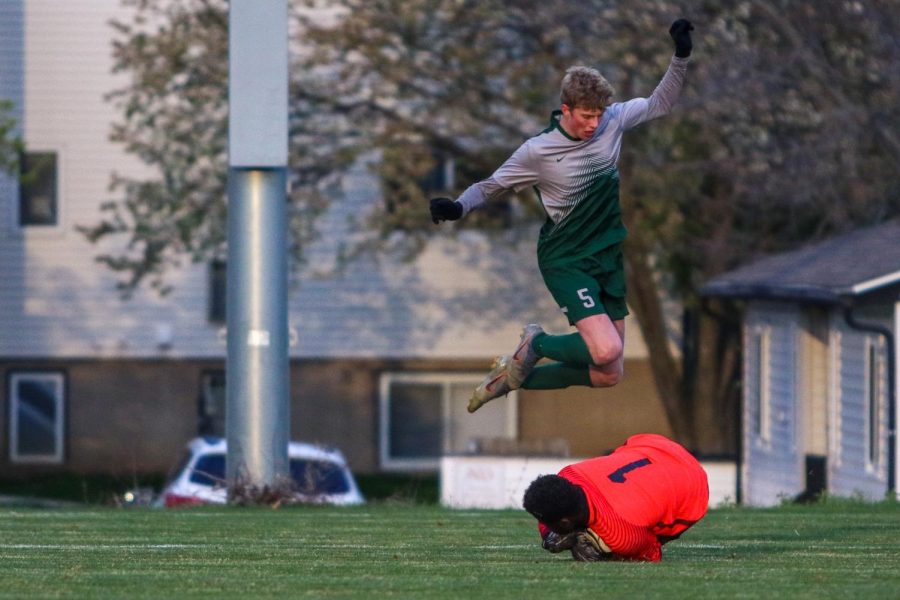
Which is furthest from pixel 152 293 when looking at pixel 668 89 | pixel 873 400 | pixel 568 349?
pixel 668 89

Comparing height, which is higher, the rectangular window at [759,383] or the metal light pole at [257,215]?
the metal light pole at [257,215]

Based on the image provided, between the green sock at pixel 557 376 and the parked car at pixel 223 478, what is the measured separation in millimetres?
5209

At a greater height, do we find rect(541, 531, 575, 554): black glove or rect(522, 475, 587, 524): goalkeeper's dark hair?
rect(522, 475, 587, 524): goalkeeper's dark hair

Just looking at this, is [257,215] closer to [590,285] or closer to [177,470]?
[177,470]

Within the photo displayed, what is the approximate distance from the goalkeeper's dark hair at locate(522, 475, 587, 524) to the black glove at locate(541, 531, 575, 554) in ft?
0.85

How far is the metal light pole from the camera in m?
14.8

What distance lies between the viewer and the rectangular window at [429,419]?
109 feet

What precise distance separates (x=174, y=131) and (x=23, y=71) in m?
5.51

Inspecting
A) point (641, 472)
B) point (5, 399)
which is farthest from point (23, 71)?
point (641, 472)

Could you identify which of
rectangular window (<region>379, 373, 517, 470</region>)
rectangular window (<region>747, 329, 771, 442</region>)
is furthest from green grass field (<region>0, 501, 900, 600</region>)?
rectangular window (<region>379, 373, 517, 470</region>)

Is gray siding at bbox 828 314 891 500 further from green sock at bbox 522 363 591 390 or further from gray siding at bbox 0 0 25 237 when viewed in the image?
gray siding at bbox 0 0 25 237

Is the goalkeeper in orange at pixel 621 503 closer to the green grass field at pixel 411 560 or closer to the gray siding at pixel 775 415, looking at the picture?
the green grass field at pixel 411 560

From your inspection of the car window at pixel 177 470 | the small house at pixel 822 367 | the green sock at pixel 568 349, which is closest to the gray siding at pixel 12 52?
the car window at pixel 177 470

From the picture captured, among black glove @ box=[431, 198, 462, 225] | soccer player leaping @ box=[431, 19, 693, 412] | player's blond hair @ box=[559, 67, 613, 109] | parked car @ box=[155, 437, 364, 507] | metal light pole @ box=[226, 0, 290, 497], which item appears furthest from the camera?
metal light pole @ box=[226, 0, 290, 497]
